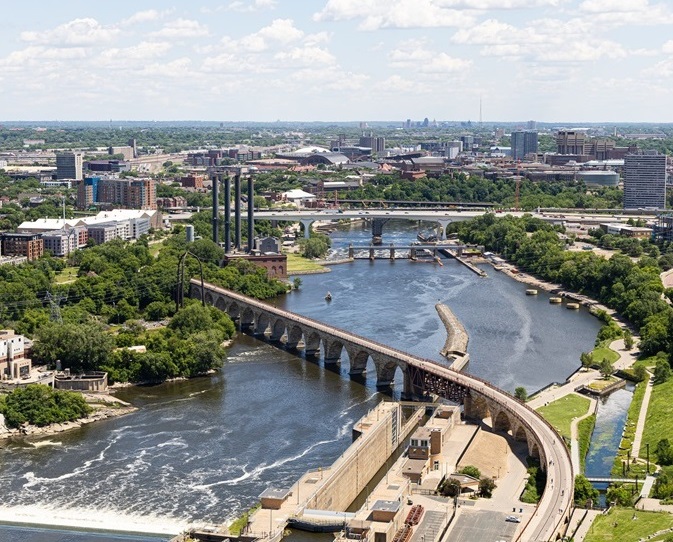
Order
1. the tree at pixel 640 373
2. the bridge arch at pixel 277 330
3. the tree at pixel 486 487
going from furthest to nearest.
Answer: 1. the bridge arch at pixel 277 330
2. the tree at pixel 640 373
3. the tree at pixel 486 487

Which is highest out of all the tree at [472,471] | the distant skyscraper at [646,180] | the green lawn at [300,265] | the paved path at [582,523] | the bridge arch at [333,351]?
the distant skyscraper at [646,180]

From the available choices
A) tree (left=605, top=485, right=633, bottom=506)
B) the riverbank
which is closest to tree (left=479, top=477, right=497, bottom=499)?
tree (left=605, top=485, right=633, bottom=506)

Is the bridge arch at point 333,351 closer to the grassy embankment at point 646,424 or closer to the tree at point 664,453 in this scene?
the grassy embankment at point 646,424

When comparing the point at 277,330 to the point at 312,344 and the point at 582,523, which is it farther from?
the point at 582,523

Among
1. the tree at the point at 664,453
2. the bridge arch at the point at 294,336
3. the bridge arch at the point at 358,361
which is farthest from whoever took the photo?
the bridge arch at the point at 294,336

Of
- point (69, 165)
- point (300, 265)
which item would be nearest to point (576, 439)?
point (300, 265)

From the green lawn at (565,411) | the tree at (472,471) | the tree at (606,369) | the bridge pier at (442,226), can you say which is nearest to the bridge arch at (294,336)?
the tree at (606,369)

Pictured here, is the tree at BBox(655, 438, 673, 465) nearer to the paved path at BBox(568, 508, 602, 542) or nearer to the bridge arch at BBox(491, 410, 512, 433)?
the bridge arch at BBox(491, 410, 512, 433)

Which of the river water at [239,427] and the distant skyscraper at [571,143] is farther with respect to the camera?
the distant skyscraper at [571,143]
